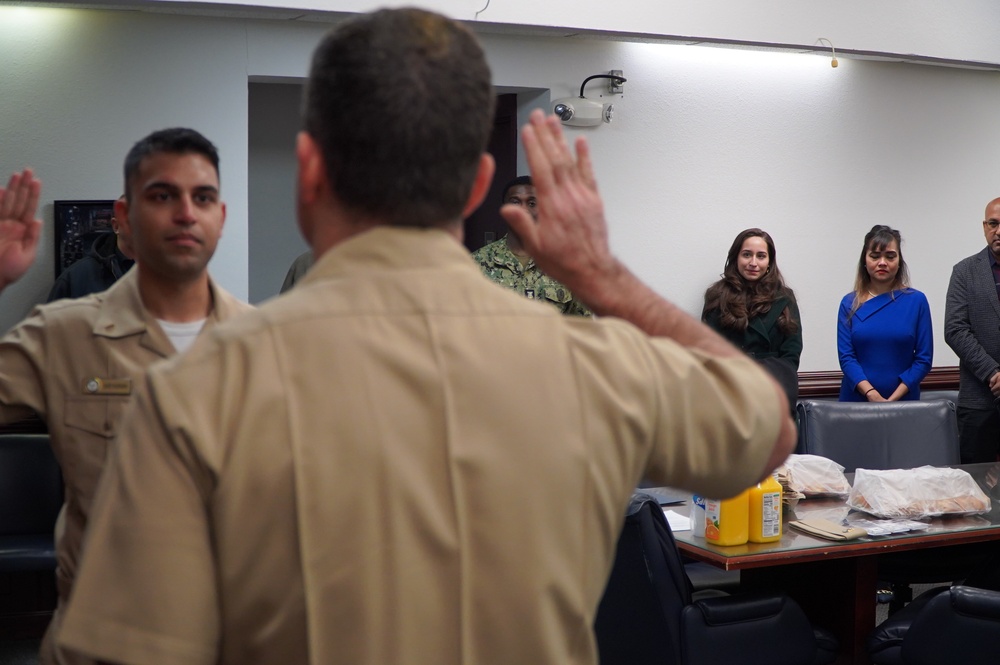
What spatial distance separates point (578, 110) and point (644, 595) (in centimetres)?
334

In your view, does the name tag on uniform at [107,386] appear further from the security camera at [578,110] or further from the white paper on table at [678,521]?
the security camera at [578,110]

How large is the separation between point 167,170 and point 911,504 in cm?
237

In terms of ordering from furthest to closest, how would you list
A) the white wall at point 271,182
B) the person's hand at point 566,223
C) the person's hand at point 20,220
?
the white wall at point 271,182 < the person's hand at point 20,220 < the person's hand at point 566,223

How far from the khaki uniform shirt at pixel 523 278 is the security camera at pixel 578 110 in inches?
42.4

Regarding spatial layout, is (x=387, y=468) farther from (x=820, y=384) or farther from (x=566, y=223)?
(x=820, y=384)

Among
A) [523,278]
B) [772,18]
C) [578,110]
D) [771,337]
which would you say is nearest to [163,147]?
[523,278]

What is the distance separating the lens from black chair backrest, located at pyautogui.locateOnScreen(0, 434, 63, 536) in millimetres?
4148

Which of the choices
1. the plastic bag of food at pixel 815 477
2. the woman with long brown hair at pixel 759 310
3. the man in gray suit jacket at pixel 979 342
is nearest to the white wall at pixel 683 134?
the woman with long brown hair at pixel 759 310

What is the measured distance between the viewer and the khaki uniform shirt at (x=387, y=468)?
93 cm

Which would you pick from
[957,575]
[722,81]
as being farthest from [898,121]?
[957,575]

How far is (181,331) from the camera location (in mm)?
2025

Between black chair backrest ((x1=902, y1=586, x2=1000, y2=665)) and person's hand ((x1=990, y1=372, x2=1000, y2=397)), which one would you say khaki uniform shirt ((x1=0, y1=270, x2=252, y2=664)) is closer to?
black chair backrest ((x1=902, y1=586, x2=1000, y2=665))

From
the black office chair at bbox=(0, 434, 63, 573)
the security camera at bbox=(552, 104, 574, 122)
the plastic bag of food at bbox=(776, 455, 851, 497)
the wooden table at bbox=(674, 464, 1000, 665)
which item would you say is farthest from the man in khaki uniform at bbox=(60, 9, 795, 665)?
the security camera at bbox=(552, 104, 574, 122)

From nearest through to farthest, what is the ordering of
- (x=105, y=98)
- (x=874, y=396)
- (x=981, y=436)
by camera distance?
(x=105, y=98) < (x=874, y=396) < (x=981, y=436)
